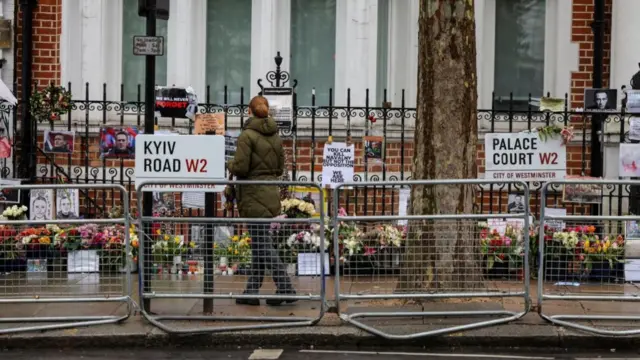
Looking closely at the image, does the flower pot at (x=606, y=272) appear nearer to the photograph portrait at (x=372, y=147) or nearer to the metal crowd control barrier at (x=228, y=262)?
the metal crowd control barrier at (x=228, y=262)

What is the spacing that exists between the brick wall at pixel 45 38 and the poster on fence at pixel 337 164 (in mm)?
3807

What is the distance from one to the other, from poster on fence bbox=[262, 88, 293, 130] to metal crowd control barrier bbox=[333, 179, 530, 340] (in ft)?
10.7

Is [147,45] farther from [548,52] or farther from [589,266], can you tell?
[548,52]

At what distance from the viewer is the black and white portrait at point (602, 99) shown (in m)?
11.5

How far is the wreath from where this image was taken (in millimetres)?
12219

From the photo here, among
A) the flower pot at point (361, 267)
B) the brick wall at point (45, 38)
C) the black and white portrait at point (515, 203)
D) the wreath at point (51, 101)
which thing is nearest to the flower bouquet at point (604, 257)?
the flower pot at point (361, 267)

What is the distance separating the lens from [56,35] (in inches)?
514

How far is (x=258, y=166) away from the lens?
9.34 m

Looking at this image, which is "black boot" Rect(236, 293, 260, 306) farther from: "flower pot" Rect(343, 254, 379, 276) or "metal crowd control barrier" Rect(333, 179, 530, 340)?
"flower pot" Rect(343, 254, 379, 276)

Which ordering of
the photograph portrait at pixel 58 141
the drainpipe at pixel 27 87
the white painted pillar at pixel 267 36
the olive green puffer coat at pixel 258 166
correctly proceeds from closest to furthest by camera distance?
the olive green puffer coat at pixel 258 166 → the photograph portrait at pixel 58 141 → the drainpipe at pixel 27 87 → the white painted pillar at pixel 267 36

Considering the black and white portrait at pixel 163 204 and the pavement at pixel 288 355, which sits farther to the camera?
the black and white portrait at pixel 163 204

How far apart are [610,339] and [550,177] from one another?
2073 millimetres

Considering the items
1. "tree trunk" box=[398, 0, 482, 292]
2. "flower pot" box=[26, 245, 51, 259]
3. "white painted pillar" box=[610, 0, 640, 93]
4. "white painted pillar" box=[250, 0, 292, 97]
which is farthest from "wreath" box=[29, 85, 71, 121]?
"white painted pillar" box=[610, 0, 640, 93]

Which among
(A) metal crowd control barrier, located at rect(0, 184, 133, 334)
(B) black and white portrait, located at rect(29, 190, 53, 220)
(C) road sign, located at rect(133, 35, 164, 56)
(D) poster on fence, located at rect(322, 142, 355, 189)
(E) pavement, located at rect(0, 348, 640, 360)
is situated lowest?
(E) pavement, located at rect(0, 348, 640, 360)
